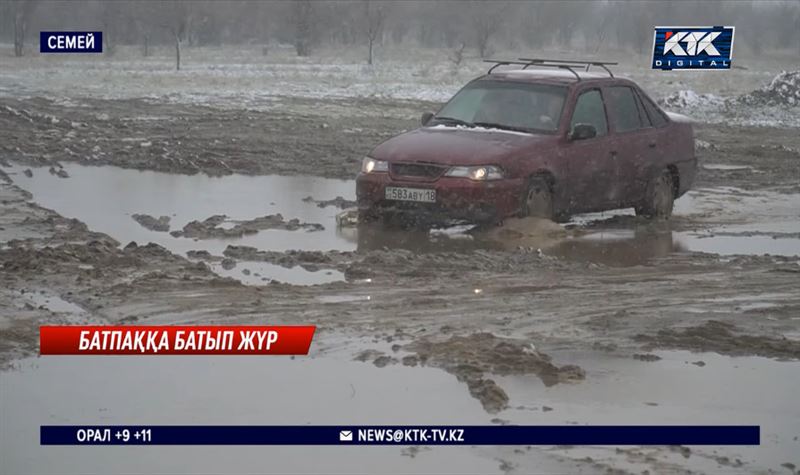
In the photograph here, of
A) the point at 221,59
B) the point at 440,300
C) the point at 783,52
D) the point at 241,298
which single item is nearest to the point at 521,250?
the point at 440,300

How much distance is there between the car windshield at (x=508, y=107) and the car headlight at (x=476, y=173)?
3.28 ft

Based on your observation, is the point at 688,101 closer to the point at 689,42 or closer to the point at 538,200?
the point at 689,42

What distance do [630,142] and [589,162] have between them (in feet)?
2.56

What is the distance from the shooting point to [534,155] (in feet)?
40.4

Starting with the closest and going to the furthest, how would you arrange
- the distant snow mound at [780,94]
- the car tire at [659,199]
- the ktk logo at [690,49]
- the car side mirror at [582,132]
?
the car side mirror at [582,132]
the car tire at [659,199]
the ktk logo at [690,49]
the distant snow mound at [780,94]

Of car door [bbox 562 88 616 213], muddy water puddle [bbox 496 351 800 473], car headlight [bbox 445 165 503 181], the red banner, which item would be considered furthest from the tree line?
muddy water puddle [bbox 496 351 800 473]

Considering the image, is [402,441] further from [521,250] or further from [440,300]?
[521,250]

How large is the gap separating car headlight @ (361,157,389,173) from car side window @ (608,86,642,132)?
2.54 meters

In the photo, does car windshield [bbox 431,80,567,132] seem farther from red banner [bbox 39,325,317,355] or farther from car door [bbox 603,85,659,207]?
red banner [bbox 39,325,317,355]

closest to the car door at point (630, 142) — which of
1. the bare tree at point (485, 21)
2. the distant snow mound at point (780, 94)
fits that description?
the distant snow mound at point (780, 94)

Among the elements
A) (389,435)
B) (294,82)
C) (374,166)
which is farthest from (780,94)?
(389,435)

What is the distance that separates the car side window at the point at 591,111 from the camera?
1312 centimetres

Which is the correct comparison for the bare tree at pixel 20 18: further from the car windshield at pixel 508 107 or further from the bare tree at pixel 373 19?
the car windshield at pixel 508 107

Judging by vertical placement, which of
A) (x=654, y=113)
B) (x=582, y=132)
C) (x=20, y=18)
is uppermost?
(x=654, y=113)
